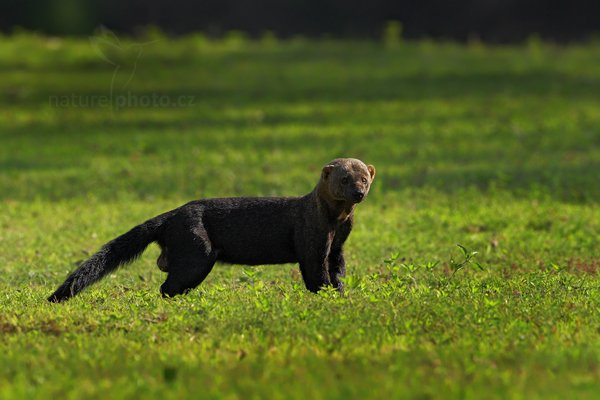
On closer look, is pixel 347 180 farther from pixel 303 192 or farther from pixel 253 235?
pixel 303 192

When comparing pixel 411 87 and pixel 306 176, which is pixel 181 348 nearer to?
pixel 306 176

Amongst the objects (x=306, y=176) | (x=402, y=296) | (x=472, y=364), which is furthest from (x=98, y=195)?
(x=472, y=364)

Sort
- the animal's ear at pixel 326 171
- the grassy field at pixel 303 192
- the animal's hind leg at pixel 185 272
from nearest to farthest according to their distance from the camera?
the grassy field at pixel 303 192 → the animal's hind leg at pixel 185 272 → the animal's ear at pixel 326 171

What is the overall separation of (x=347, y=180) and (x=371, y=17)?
25337mm

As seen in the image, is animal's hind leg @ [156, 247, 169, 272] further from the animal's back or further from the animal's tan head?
the animal's tan head

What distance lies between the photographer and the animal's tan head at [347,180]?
829cm

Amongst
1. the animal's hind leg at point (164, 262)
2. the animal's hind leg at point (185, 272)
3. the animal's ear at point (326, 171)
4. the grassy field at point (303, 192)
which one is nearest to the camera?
the grassy field at point (303, 192)

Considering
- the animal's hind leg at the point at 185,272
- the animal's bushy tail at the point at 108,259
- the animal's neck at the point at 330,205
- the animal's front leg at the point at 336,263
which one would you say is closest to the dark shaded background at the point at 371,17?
the animal's front leg at the point at 336,263

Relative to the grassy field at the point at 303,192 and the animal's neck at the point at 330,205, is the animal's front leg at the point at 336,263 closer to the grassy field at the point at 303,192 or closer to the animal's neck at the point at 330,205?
the grassy field at the point at 303,192

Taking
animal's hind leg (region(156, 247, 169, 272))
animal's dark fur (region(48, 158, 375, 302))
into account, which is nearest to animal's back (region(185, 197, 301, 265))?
animal's dark fur (region(48, 158, 375, 302))

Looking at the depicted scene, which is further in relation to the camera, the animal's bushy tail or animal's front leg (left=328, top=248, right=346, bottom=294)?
animal's front leg (left=328, top=248, right=346, bottom=294)

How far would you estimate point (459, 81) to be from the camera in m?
25.1

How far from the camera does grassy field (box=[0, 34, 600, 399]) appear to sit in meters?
6.07

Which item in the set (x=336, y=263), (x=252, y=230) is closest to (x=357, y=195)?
(x=336, y=263)
